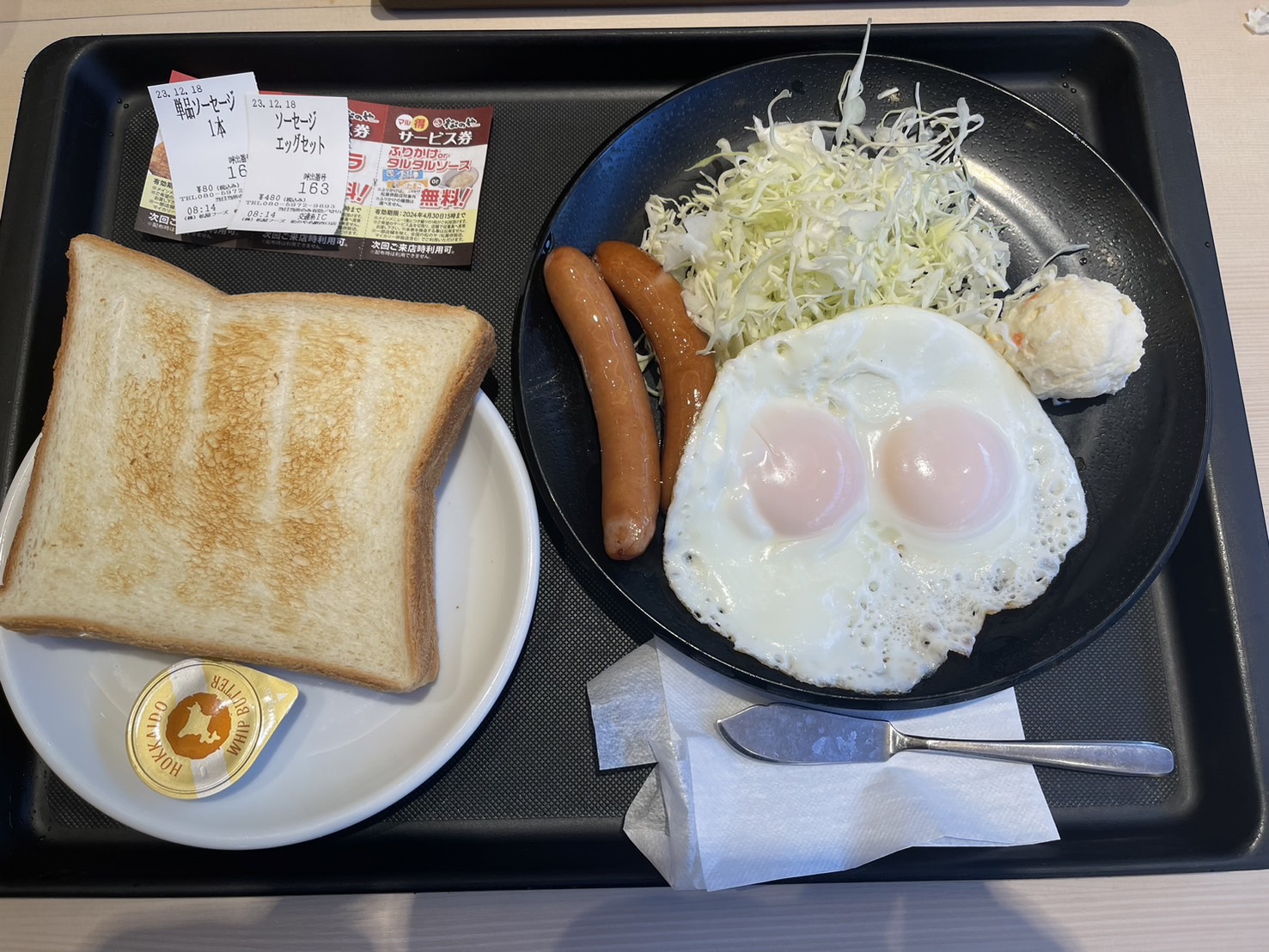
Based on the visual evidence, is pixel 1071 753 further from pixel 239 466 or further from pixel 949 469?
pixel 239 466

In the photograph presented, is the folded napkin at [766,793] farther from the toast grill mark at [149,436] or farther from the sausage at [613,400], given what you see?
the toast grill mark at [149,436]

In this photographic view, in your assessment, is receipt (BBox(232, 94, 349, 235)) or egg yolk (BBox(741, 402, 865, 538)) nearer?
egg yolk (BBox(741, 402, 865, 538))

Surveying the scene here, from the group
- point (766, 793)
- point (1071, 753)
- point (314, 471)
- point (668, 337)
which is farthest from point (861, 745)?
point (314, 471)

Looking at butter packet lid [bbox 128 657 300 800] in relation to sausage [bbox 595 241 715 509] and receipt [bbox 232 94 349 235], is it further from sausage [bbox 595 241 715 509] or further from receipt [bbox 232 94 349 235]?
receipt [bbox 232 94 349 235]

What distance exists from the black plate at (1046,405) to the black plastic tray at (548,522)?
0.14 m

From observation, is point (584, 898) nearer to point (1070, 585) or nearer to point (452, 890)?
point (452, 890)

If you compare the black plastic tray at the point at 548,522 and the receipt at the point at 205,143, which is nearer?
the black plastic tray at the point at 548,522

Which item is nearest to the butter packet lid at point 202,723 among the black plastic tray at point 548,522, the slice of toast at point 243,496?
the slice of toast at point 243,496

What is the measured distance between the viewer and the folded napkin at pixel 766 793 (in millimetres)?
1438

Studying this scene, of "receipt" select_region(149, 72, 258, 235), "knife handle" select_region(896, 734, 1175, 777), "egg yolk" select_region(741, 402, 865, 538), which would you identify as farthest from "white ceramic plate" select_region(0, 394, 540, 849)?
"knife handle" select_region(896, 734, 1175, 777)

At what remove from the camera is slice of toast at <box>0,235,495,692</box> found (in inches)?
58.1

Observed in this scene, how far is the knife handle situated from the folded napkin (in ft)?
0.13

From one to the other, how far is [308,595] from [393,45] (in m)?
1.57

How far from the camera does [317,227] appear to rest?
6.30 ft
